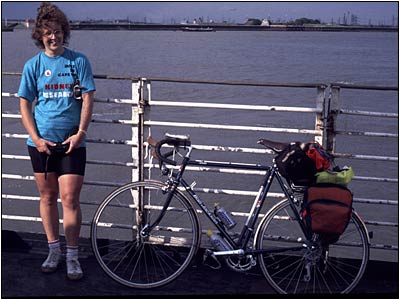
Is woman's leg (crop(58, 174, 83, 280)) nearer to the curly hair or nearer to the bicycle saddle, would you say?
the curly hair

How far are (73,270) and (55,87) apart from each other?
108cm

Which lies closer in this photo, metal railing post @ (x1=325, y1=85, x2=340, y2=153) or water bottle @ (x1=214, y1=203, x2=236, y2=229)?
water bottle @ (x1=214, y1=203, x2=236, y2=229)

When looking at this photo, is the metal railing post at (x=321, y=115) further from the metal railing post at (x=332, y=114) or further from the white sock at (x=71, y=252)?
the white sock at (x=71, y=252)

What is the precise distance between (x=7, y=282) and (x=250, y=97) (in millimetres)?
11968

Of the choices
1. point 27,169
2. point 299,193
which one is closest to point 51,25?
point 299,193

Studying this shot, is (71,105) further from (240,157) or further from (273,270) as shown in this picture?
(240,157)

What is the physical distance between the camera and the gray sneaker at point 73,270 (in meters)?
4.11

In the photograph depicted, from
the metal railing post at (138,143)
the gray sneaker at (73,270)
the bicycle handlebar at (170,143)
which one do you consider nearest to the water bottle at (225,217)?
the bicycle handlebar at (170,143)

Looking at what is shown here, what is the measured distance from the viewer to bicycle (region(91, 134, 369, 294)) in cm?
392

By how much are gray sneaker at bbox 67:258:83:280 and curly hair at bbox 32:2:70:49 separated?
4.17ft

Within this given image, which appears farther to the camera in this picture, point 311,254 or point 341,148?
point 341,148

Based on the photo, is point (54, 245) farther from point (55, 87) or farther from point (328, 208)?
point (328, 208)

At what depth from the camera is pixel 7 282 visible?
4.12m

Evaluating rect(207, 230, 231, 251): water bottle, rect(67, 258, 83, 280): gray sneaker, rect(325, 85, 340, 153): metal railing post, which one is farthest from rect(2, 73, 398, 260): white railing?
rect(67, 258, 83, 280): gray sneaker
